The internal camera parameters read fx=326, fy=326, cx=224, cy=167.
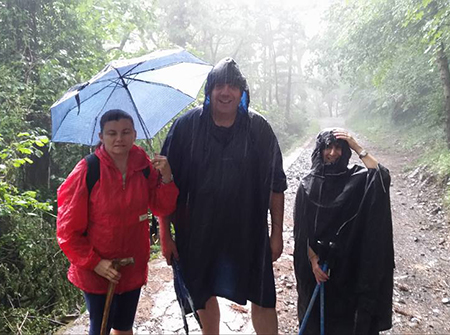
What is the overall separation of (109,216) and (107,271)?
32 cm

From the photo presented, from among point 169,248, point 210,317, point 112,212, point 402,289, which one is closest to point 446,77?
point 402,289

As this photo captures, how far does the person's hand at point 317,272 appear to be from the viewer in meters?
2.45

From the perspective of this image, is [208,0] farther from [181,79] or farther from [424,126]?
[181,79]

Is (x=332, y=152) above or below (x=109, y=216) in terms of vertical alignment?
above

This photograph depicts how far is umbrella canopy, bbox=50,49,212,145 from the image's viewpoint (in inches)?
79.4

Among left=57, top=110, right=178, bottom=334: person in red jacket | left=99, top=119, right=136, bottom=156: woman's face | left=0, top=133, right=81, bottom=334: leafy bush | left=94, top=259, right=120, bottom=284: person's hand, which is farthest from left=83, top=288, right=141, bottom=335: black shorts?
left=0, top=133, right=81, bottom=334: leafy bush

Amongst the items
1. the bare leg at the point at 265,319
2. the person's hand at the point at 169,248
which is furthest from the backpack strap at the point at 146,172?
the bare leg at the point at 265,319

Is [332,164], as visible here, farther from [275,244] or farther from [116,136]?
[116,136]

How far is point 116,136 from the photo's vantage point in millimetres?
1998

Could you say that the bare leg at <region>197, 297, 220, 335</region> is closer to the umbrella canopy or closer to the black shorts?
the black shorts

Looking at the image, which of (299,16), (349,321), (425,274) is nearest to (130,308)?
(349,321)

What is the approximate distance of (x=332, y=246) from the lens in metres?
2.42

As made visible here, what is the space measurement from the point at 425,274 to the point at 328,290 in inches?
113

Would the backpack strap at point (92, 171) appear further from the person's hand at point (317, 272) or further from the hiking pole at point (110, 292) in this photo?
the person's hand at point (317, 272)
